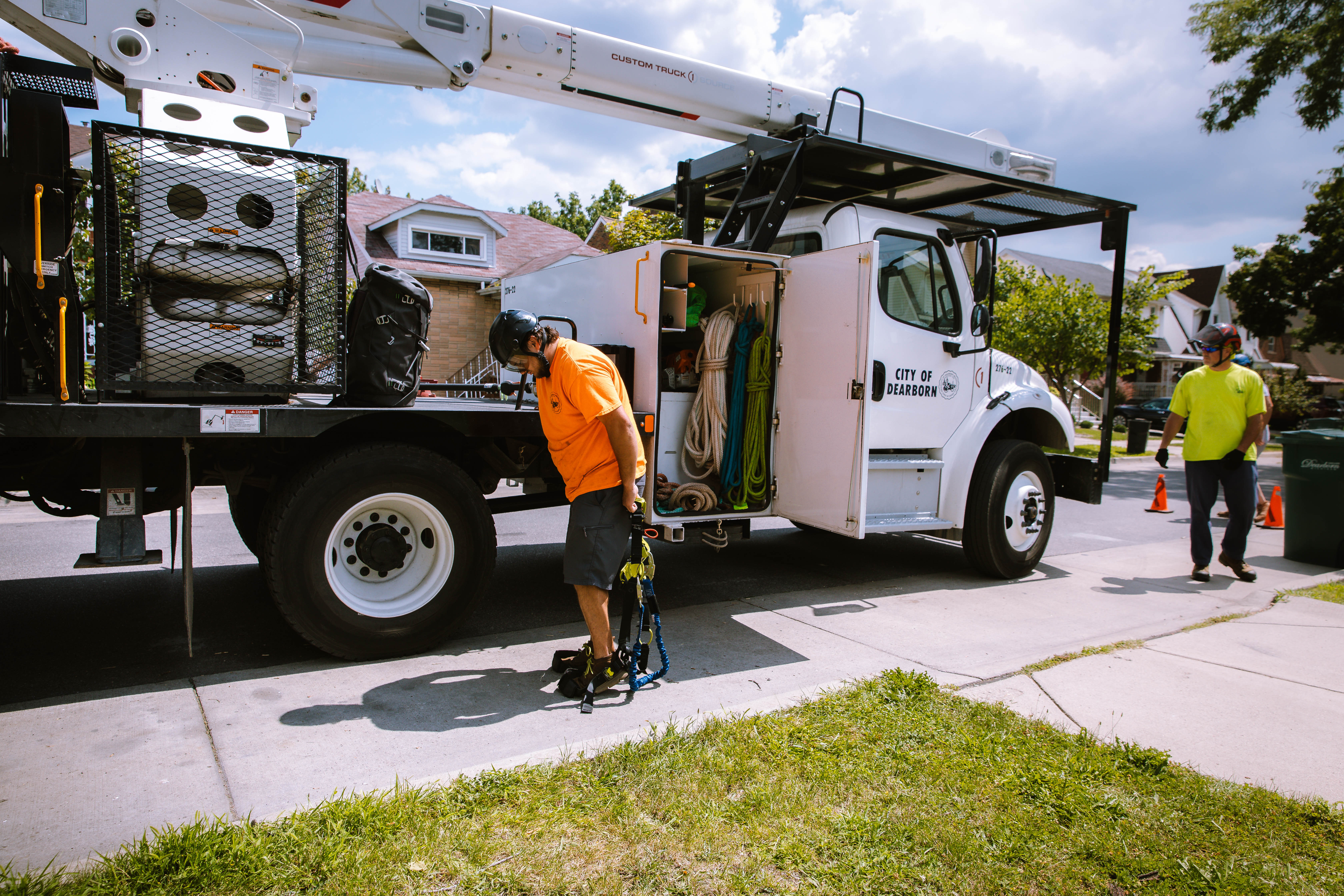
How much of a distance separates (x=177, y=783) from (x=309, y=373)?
6.23ft

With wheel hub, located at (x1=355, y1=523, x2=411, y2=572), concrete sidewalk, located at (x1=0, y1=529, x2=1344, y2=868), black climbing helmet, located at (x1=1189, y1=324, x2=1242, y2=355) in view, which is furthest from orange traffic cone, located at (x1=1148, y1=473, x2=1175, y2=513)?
wheel hub, located at (x1=355, y1=523, x2=411, y2=572)

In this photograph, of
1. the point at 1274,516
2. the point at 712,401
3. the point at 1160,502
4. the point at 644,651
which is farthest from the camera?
the point at 1160,502

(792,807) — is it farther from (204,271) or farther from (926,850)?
(204,271)

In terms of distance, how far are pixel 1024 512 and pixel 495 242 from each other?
20.7m

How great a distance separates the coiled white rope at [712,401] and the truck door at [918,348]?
3.33 ft

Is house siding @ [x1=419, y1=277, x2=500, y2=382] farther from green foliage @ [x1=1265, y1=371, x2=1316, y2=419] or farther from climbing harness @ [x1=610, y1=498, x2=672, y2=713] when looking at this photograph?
green foliage @ [x1=1265, y1=371, x2=1316, y2=419]

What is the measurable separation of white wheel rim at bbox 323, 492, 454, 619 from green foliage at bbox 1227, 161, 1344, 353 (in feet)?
117

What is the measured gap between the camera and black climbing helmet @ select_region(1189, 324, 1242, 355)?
270 inches

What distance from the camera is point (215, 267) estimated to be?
3.86 metres

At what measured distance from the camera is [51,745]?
11.0 feet

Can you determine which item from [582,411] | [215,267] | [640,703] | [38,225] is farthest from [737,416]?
[38,225]

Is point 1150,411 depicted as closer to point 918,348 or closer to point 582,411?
point 918,348

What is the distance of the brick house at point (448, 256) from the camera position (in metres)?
22.0

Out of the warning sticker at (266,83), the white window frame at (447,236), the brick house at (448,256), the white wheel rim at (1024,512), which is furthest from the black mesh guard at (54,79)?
the white window frame at (447,236)
